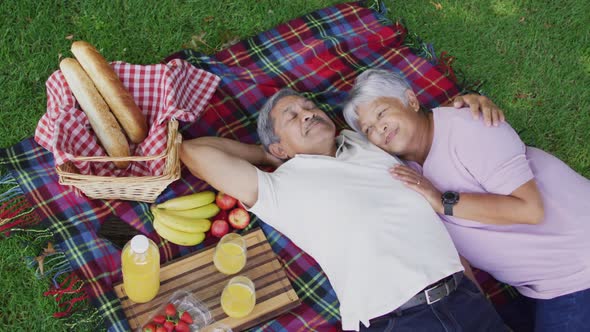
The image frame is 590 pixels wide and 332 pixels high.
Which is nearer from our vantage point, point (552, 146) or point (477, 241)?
point (477, 241)

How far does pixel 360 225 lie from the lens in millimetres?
3039

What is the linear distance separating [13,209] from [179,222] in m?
1.13

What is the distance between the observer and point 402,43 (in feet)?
15.4

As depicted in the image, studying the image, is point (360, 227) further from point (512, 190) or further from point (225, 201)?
point (225, 201)

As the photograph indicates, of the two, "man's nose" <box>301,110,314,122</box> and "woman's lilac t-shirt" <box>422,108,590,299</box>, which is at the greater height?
"man's nose" <box>301,110,314,122</box>

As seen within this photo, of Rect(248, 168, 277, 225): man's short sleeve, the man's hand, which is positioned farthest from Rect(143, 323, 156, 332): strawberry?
the man's hand

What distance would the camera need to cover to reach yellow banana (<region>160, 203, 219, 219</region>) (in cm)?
351

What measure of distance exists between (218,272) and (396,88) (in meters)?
1.63

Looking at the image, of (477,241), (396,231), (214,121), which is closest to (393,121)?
(396,231)

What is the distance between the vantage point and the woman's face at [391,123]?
3.23 meters

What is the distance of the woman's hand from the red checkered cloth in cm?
134

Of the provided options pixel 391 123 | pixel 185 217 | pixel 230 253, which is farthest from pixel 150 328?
pixel 391 123

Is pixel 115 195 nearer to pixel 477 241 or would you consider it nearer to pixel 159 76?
pixel 159 76

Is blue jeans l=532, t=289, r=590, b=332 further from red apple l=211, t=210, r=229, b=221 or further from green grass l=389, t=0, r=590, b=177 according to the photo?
red apple l=211, t=210, r=229, b=221
